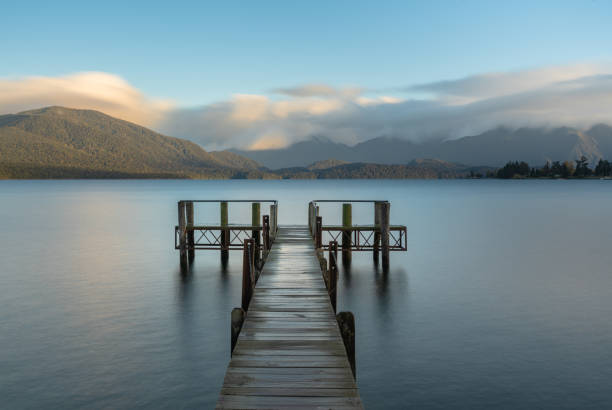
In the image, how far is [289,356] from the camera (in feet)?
27.4

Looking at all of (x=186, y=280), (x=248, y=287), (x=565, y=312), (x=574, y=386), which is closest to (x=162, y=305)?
(x=186, y=280)

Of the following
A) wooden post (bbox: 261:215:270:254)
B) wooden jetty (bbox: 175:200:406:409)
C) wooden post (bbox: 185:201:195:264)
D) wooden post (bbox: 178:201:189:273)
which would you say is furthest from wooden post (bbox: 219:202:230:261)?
wooden jetty (bbox: 175:200:406:409)

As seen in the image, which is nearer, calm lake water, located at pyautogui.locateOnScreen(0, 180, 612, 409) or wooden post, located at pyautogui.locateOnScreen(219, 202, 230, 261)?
calm lake water, located at pyautogui.locateOnScreen(0, 180, 612, 409)

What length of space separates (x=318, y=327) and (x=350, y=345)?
85cm

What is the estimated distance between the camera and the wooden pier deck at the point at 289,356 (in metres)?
6.75

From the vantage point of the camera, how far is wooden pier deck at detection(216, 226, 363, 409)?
6750 mm

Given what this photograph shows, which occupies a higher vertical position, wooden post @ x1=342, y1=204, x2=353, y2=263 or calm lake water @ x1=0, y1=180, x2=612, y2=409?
wooden post @ x1=342, y1=204, x2=353, y2=263

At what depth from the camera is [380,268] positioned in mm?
27750

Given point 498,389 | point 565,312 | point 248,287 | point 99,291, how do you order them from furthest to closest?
point 99,291
point 565,312
point 248,287
point 498,389

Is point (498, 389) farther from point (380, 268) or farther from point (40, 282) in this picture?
point (40, 282)

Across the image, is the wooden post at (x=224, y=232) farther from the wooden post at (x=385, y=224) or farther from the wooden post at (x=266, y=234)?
the wooden post at (x=385, y=224)

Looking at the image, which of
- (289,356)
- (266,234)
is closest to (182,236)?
(266,234)

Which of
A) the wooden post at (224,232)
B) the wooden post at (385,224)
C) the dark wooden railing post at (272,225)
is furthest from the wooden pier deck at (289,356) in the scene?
the wooden post at (224,232)

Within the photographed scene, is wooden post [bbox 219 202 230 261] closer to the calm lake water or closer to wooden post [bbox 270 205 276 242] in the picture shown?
the calm lake water
